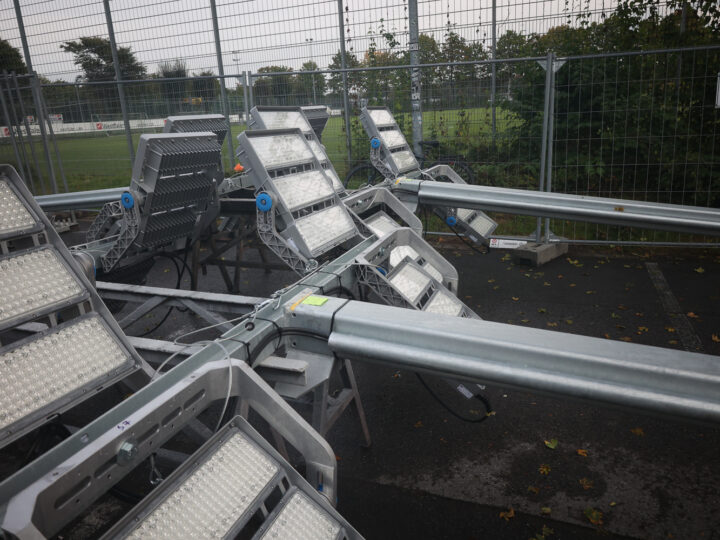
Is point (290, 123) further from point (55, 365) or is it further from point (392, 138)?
point (55, 365)

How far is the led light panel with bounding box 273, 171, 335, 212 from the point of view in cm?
329

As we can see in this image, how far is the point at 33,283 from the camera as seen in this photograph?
174 cm

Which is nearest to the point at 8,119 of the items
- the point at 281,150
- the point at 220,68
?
the point at 220,68

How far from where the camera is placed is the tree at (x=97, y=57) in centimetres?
939

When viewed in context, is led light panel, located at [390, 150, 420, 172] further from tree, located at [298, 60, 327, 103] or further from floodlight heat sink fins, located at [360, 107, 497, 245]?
tree, located at [298, 60, 327, 103]

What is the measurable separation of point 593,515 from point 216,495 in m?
1.80

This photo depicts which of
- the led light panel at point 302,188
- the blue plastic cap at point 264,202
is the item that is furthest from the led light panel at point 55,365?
the led light panel at point 302,188

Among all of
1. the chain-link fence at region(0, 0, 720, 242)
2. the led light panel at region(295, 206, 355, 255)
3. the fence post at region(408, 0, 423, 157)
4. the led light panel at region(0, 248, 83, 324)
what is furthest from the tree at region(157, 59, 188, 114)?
the led light panel at region(0, 248, 83, 324)

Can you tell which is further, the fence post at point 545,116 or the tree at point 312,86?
the tree at point 312,86

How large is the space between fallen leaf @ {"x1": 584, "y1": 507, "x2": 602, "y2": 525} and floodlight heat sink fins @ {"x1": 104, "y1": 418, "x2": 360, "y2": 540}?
4.34 feet

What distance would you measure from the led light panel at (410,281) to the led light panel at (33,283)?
4.84 feet

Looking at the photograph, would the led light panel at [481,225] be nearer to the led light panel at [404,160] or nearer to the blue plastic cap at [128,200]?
the led light panel at [404,160]

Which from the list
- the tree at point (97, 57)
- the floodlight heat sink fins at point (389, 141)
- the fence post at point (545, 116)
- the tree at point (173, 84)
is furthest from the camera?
the tree at point (97, 57)

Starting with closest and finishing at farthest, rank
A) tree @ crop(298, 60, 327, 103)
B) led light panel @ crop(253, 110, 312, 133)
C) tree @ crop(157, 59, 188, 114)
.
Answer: led light panel @ crop(253, 110, 312, 133), tree @ crop(298, 60, 327, 103), tree @ crop(157, 59, 188, 114)
